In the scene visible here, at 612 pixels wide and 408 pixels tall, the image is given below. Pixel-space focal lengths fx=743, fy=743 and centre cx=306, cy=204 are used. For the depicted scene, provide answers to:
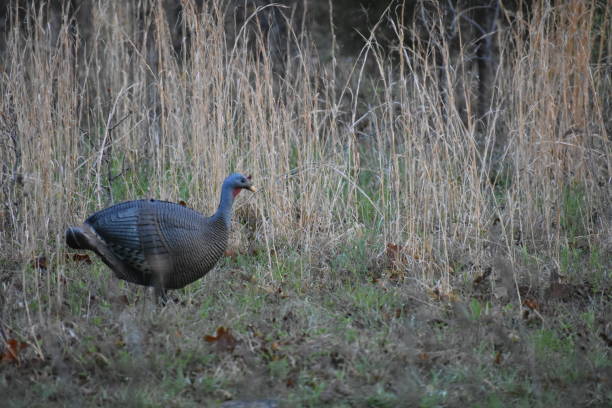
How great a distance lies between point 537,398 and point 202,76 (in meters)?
3.27

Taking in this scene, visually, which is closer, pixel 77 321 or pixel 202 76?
pixel 77 321

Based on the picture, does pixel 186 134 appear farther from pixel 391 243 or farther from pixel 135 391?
pixel 135 391

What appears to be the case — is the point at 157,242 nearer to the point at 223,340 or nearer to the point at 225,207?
the point at 225,207

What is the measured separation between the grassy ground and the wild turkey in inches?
6.5

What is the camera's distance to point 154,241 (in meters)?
4.09

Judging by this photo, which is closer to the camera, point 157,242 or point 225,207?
point 157,242

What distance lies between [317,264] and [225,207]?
0.94 m

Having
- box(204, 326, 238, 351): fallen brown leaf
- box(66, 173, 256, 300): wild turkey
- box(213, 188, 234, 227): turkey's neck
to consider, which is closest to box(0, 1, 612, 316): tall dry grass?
box(66, 173, 256, 300): wild turkey

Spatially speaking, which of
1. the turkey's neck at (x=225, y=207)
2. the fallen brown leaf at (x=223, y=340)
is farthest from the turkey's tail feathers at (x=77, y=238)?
the fallen brown leaf at (x=223, y=340)

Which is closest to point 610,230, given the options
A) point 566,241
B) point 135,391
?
point 566,241

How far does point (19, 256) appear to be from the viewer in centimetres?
477

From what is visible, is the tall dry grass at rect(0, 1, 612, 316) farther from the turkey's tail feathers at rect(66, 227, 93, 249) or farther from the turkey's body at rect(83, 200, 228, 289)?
the turkey's body at rect(83, 200, 228, 289)

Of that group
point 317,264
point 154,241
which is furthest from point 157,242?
point 317,264

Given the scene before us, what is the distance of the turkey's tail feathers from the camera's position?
4.08 metres
